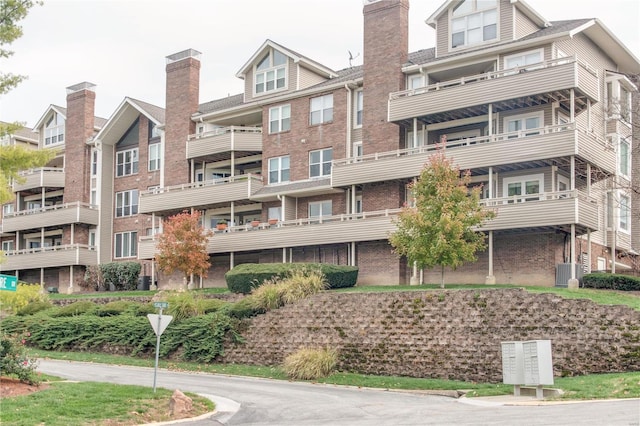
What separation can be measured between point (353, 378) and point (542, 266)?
509 inches

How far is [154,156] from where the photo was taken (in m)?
57.0

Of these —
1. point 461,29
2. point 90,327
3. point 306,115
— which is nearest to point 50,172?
point 306,115

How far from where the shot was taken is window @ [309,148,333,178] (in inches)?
1850

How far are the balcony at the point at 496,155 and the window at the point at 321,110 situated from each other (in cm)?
365

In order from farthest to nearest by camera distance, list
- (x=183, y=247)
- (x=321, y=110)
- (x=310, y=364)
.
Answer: (x=321, y=110), (x=183, y=247), (x=310, y=364)

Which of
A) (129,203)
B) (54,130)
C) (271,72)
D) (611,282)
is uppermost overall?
(271,72)

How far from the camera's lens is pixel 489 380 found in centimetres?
2706

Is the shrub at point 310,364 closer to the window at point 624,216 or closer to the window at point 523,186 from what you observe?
the window at point 523,186

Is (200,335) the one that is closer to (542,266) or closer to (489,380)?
(489,380)

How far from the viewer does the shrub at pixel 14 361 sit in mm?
21688

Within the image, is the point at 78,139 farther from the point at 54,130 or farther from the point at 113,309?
the point at 113,309

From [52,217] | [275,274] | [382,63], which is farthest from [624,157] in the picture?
[52,217]

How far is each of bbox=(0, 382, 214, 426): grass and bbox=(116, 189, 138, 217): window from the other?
120 ft

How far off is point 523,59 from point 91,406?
27708 mm
